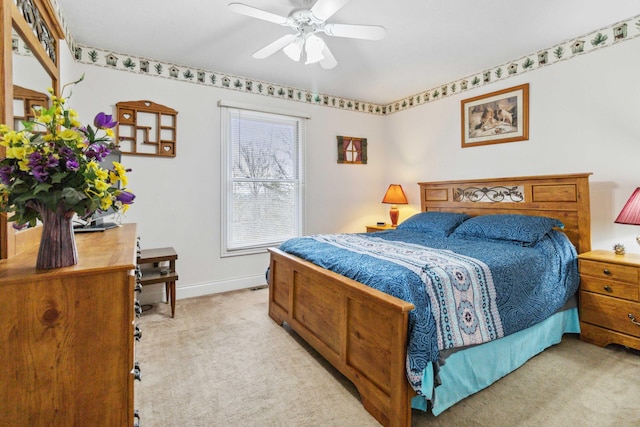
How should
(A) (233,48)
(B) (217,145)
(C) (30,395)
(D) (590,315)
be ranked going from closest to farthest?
(C) (30,395) < (D) (590,315) < (A) (233,48) < (B) (217,145)

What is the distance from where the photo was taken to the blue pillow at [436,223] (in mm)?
3170

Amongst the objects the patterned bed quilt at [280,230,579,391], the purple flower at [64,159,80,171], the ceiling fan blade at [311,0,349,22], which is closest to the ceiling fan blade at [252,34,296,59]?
the ceiling fan blade at [311,0,349,22]

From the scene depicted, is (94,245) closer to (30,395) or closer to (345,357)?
(30,395)

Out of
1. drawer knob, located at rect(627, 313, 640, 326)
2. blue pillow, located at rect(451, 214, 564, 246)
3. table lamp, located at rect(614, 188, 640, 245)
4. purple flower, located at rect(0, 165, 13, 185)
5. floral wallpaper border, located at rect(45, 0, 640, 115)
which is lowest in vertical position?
drawer knob, located at rect(627, 313, 640, 326)

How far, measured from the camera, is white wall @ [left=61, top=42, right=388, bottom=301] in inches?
121

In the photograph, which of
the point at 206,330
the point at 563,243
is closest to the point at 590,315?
the point at 563,243

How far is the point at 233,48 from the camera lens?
9.81ft

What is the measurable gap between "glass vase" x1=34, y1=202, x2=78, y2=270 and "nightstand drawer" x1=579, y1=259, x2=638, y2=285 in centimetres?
321

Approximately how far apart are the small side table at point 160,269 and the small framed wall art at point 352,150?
258cm

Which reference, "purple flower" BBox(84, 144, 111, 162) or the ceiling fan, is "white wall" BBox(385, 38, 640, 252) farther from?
"purple flower" BBox(84, 144, 111, 162)

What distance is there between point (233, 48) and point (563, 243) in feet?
11.0

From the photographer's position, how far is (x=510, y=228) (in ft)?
8.62

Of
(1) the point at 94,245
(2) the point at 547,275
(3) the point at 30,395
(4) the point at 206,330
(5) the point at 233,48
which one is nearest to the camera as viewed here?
(3) the point at 30,395

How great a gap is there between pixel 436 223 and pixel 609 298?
1.43 metres
